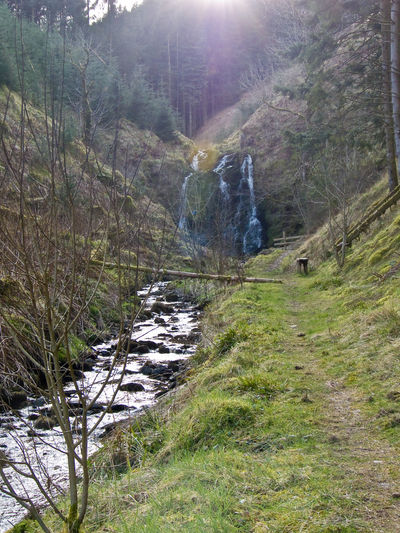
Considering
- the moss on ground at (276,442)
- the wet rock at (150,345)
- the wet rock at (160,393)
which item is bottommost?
the wet rock at (150,345)

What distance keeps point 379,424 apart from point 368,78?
44.5ft

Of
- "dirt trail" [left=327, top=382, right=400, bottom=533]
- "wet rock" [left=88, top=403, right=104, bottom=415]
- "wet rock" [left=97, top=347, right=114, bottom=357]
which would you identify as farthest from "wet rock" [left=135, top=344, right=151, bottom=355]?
"dirt trail" [left=327, top=382, right=400, bottom=533]

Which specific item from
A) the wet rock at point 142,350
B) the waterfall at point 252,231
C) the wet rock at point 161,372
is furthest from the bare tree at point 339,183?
the waterfall at point 252,231

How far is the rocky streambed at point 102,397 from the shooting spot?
4570mm

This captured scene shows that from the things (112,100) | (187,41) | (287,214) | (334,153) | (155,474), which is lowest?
(287,214)

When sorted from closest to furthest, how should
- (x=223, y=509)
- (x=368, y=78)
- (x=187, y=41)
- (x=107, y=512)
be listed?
(x=223, y=509), (x=107, y=512), (x=368, y=78), (x=187, y=41)

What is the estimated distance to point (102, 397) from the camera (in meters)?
8.24

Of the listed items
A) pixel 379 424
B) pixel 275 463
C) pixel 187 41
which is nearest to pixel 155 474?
pixel 275 463

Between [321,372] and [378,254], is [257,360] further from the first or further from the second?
[378,254]

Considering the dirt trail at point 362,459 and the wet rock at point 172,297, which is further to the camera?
the wet rock at point 172,297

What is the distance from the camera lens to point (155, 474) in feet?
13.5

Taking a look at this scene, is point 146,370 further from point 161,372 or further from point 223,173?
point 223,173

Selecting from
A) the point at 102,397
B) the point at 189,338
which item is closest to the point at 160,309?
the point at 189,338

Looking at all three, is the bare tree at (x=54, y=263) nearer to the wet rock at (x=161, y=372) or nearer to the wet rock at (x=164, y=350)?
the wet rock at (x=161, y=372)
